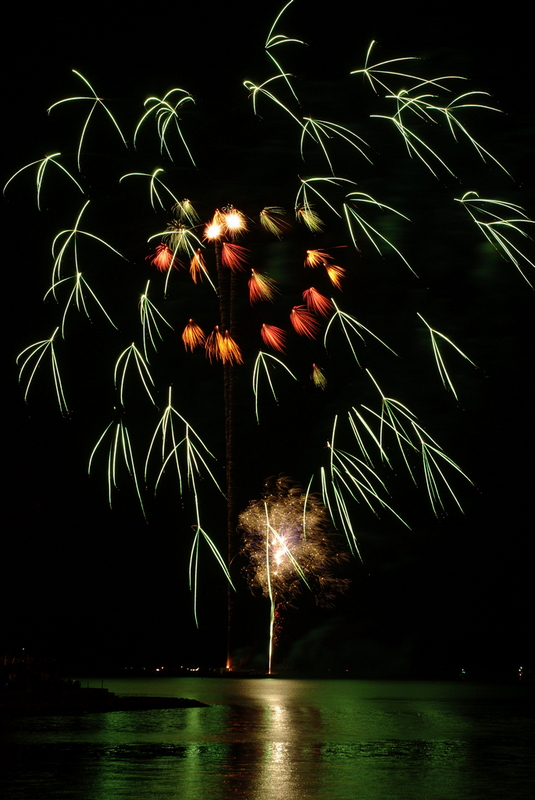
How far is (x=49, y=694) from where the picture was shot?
14.2 m

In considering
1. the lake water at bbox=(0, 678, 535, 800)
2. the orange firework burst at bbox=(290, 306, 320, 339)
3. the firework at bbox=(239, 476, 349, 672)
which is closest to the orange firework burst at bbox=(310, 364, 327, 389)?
the orange firework burst at bbox=(290, 306, 320, 339)

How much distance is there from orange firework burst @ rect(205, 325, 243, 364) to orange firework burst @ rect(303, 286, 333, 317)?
→ 266cm

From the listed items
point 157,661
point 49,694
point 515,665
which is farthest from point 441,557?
point 49,694

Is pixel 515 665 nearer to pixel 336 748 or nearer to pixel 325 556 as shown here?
pixel 325 556

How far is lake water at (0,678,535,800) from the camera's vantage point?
6938 millimetres

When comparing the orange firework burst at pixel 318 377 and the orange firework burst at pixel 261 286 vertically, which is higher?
the orange firework burst at pixel 261 286

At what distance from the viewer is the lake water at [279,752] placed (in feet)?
22.8

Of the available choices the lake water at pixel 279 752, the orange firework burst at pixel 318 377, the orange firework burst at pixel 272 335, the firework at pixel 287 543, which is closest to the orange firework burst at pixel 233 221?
the orange firework burst at pixel 272 335

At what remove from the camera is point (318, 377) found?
2059cm

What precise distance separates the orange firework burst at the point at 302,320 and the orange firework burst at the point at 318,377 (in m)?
1.22

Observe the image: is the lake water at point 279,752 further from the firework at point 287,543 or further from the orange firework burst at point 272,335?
the firework at point 287,543

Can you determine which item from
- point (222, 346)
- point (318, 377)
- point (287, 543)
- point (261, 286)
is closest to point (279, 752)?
point (261, 286)

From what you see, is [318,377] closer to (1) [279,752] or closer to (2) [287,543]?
(2) [287,543]

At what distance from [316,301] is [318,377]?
2117 millimetres
